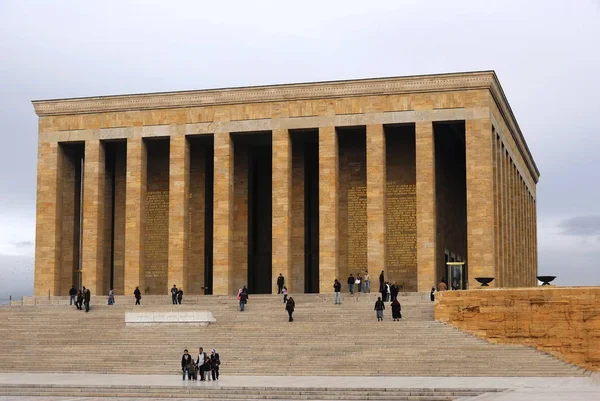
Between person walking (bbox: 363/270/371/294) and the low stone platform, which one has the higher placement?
person walking (bbox: 363/270/371/294)

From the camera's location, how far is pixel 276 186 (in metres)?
41.8

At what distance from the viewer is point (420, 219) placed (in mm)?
40219

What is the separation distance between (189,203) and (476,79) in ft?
48.3

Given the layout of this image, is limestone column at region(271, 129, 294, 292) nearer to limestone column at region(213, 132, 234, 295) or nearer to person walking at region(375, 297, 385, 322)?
limestone column at region(213, 132, 234, 295)

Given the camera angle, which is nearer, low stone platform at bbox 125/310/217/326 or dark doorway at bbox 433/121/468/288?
low stone platform at bbox 125/310/217/326

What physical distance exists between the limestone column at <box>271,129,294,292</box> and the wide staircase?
19.1 ft

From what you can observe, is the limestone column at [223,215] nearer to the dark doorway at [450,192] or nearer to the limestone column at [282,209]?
the limestone column at [282,209]

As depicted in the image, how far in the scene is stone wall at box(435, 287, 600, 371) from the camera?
92.9 ft

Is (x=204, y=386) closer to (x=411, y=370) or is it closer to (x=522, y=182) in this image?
(x=411, y=370)

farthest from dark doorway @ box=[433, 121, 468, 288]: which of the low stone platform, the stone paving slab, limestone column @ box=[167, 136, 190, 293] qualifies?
the stone paving slab

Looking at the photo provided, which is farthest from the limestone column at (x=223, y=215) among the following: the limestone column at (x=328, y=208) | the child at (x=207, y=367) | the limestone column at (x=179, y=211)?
the child at (x=207, y=367)

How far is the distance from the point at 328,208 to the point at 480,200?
255 inches

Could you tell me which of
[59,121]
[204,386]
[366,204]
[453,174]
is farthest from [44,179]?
[204,386]

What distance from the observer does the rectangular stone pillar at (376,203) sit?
40.5m
